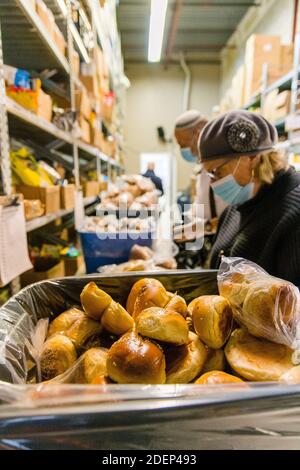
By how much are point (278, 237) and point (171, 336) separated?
0.65m

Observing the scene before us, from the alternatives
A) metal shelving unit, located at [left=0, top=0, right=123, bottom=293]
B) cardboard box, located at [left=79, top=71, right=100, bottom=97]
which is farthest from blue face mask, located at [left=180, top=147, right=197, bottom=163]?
cardboard box, located at [left=79, top=71, right=100, bottom=97]

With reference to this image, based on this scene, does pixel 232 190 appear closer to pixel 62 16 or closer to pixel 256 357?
pixel 256 357

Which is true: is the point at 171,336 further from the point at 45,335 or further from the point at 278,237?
the point at 278,237

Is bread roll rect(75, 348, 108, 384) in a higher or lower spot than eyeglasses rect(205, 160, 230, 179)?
lower

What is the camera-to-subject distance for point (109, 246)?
192 cm

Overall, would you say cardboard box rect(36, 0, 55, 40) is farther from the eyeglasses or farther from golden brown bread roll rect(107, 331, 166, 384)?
golden brown bread roll rect(107, 331, 166, 384)

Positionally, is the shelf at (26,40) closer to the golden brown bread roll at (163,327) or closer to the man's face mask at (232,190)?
the man's face mask at (232,190)

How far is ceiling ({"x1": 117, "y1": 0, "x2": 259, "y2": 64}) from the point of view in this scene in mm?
5547

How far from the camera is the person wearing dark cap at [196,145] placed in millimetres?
2037

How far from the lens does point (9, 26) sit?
4.90ft

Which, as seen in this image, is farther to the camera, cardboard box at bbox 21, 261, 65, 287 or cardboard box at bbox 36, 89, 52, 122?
cardboard box at bbox 21, 261, 65, 287

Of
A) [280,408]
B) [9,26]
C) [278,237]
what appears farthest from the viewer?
[9,26]

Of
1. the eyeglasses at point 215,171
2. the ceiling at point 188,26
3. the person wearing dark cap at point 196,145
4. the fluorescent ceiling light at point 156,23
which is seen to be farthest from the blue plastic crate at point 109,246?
the ceiling at point 188,26
